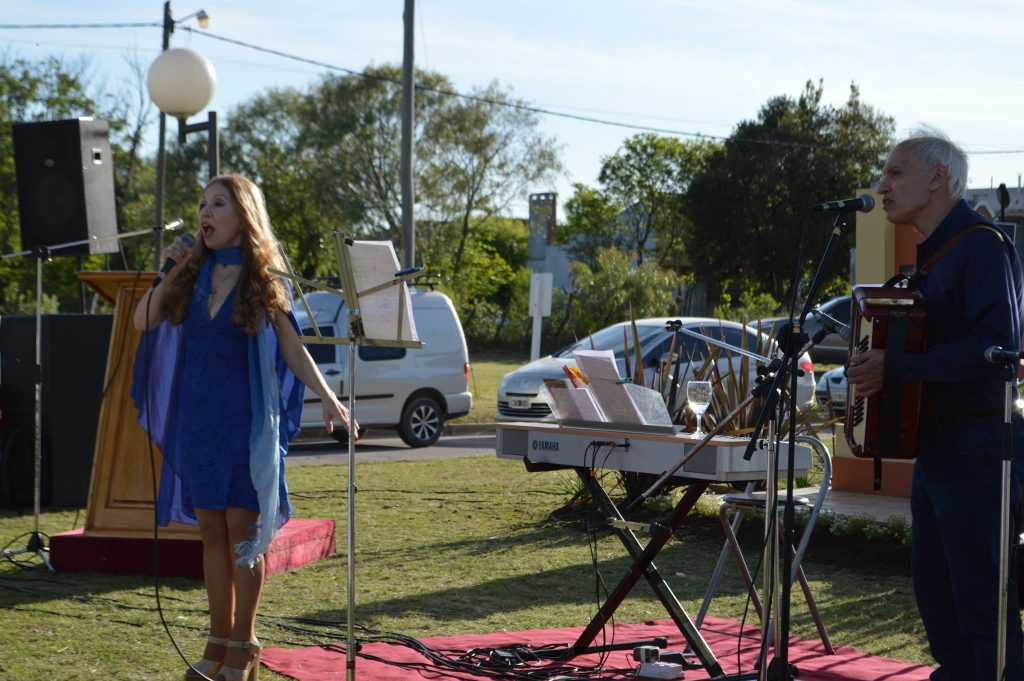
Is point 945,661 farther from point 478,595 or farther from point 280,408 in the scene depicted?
point 478,595

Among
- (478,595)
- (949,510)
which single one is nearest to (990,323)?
(949,510)

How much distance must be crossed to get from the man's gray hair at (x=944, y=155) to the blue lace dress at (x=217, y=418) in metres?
2.69

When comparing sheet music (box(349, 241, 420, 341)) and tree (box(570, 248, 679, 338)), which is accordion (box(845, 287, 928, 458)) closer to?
sheet music (box(349, 241, 420, 341))

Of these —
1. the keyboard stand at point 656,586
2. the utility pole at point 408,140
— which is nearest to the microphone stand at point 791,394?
the keyboard stand at point 656,586

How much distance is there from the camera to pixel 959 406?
3.97 meters

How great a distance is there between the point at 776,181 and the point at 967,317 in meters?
44.2

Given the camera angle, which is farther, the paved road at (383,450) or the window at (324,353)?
the window at (324,353)

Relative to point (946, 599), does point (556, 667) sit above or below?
below

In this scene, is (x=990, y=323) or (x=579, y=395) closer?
(x=990, y=323)

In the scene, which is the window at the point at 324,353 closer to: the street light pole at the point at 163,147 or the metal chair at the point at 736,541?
the street light pole at the point at 163,147

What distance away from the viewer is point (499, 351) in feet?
151

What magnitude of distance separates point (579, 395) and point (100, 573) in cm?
346

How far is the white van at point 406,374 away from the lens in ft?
51.2

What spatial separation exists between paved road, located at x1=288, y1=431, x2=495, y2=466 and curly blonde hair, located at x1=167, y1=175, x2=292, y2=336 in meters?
9.17
